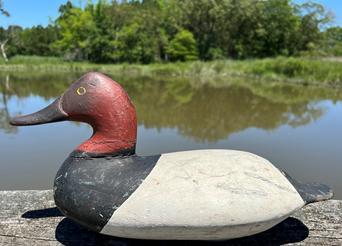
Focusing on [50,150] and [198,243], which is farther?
[50,150]

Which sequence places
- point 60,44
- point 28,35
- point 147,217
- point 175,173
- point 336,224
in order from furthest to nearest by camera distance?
point 28,35 < point 60,44 < point 336,224 < point 175,173 < point 147,217

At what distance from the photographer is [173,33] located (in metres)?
32.4

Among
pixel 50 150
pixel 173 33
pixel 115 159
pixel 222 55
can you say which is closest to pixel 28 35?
pixel 173 33

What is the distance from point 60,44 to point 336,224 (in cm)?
3428

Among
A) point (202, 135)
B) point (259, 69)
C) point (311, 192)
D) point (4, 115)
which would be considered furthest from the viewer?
point (259, 69)

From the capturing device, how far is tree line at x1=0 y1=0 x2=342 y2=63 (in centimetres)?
3038

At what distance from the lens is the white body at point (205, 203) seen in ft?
5.46

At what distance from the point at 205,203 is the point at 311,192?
24.1 inches

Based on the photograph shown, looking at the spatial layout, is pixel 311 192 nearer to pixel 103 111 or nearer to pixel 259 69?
pixel 103 111

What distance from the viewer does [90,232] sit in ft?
6.88

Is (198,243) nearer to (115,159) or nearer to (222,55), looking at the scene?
(115,159)

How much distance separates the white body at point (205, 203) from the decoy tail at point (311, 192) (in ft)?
0.19

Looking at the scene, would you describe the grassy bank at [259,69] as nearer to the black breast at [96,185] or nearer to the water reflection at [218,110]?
the water reflection at [218,110]

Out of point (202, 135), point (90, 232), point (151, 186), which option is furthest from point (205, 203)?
point (202, 135)
